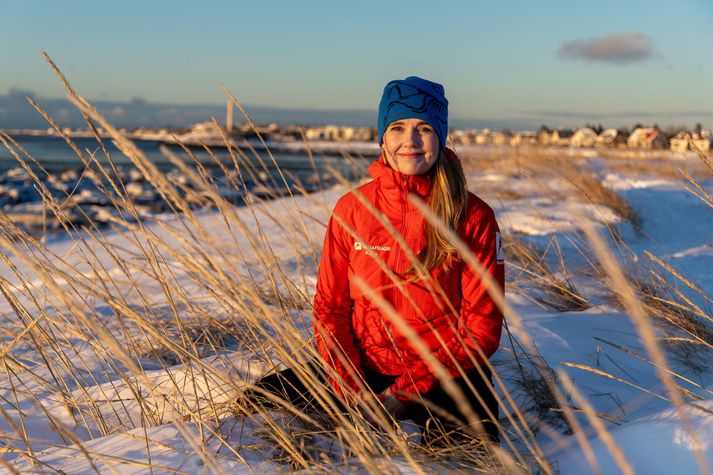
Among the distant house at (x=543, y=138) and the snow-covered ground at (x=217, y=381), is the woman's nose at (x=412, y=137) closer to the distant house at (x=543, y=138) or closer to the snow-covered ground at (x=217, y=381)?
the snow-covered ground at (x=217, y=381)

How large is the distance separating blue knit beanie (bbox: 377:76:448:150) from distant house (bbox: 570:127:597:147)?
31992 mm

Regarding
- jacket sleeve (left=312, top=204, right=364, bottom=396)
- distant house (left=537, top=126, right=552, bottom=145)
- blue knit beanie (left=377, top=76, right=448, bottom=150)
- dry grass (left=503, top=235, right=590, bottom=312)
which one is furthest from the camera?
distant house (left=537, top=126, right=552, bottom=145)

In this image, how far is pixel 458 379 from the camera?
5.13ft

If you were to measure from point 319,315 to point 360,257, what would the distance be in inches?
8.9

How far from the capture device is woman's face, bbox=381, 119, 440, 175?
64.2 inches

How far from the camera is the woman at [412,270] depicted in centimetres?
157

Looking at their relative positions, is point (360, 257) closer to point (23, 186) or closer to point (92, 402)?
point (92, 402)

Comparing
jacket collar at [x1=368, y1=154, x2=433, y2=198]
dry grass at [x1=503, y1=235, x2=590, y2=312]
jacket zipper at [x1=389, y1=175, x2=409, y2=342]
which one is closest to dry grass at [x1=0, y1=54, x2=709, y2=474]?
dry grass at [x1=503, y1=235, x2=590, y2=312]

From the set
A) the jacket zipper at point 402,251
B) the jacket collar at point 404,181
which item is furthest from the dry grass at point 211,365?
the jacket collar at point 404,181

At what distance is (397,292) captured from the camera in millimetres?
1646

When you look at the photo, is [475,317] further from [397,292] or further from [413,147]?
[413,147]

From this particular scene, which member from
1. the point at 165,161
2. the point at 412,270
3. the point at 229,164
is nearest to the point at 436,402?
the point at 412,270

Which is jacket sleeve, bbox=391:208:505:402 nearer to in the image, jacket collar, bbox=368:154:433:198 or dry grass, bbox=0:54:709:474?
dry grass, bbox=0:54:709:474

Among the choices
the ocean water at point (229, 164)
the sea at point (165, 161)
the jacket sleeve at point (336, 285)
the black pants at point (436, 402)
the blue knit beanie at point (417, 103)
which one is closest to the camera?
the black pants at point (436, 402)
